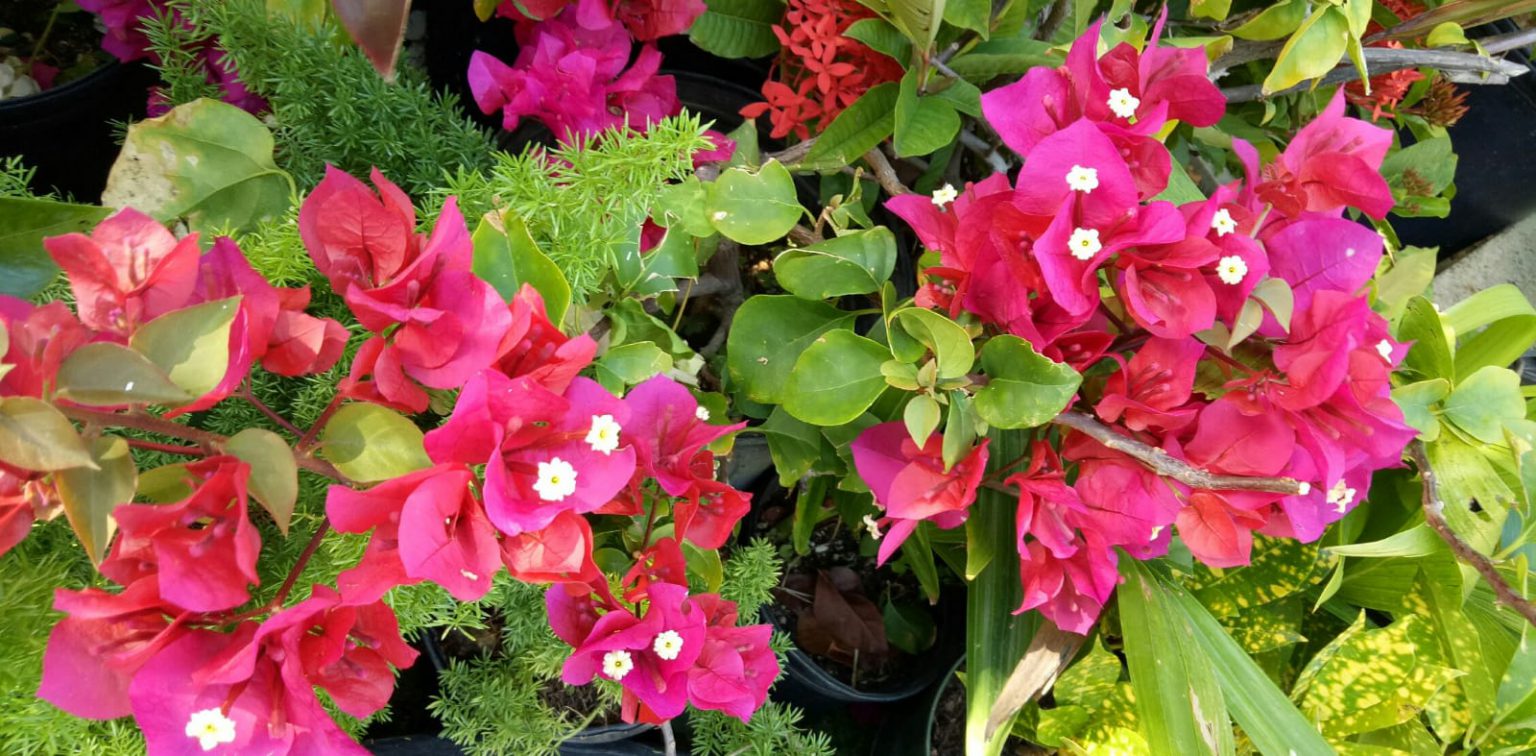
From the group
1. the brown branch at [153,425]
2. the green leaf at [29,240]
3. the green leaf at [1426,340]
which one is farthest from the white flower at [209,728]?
the green leaf at [1426,340]

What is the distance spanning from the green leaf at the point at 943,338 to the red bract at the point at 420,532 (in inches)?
10.0

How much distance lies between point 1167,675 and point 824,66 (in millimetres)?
532

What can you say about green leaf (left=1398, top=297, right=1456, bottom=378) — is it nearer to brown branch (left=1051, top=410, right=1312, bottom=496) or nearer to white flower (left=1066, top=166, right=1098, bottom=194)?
brown branch (left=1051, top=410, right=1312, bottom=496)

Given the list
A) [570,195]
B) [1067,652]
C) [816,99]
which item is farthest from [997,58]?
[1067,652]

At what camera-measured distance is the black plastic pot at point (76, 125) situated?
86 cm

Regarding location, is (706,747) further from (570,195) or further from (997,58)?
(997,58)

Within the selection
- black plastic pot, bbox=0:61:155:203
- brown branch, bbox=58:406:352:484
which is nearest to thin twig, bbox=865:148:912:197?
brown branch, bbox=58:406:352:484

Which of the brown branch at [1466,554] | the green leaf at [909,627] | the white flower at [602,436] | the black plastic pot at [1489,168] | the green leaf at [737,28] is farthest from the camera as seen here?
the black plastic pot at [1489,168]

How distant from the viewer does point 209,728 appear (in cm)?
37

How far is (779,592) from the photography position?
3.33 ft

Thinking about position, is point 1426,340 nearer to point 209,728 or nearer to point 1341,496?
point 1341,496

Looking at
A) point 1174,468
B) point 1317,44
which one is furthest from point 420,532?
point 1317,44

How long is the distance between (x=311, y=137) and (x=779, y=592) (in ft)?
2.12

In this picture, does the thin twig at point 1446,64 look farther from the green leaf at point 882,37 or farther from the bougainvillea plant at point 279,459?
the bougainvillea plant at point 279,459
